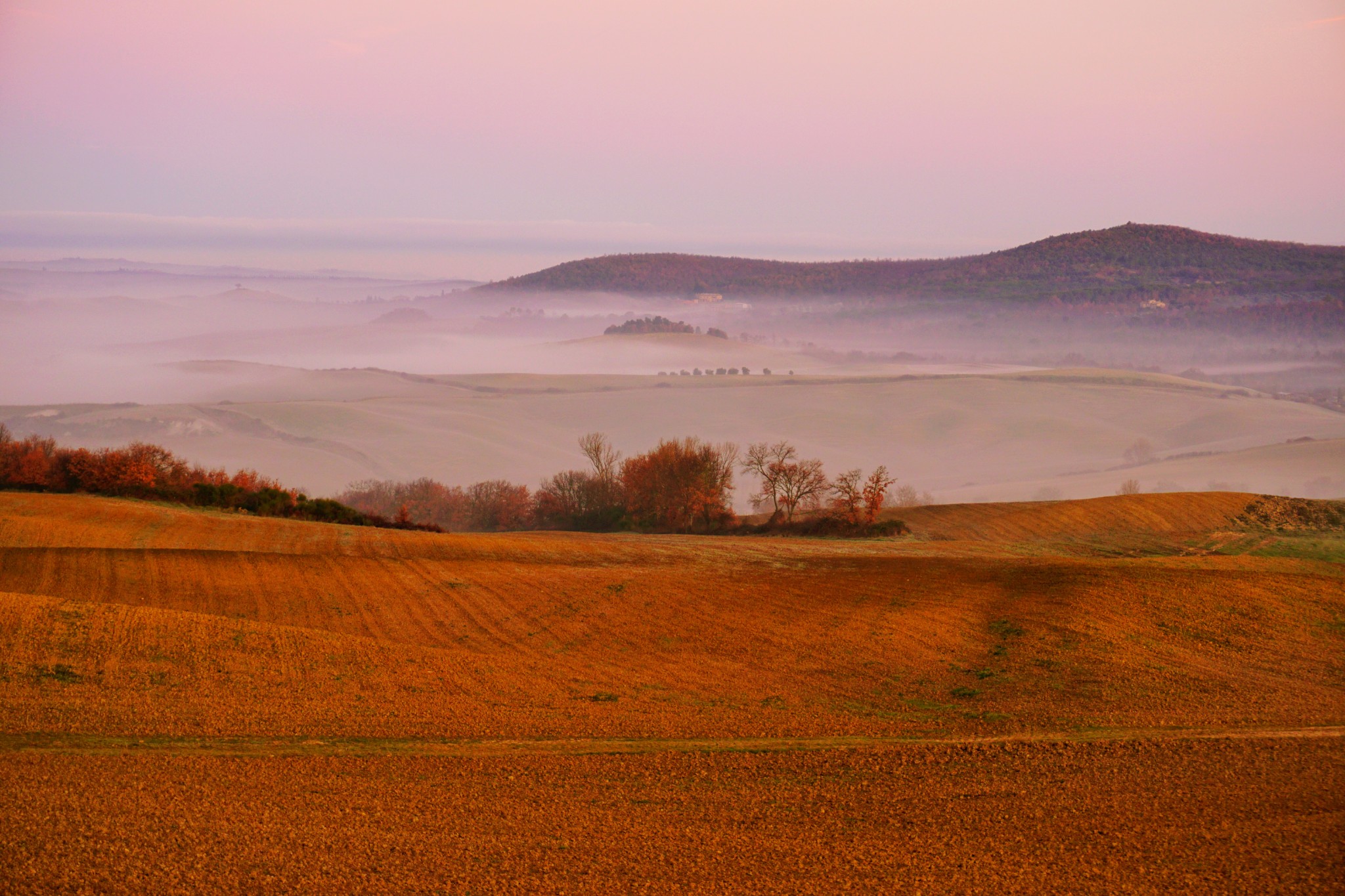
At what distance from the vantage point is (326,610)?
24938mm

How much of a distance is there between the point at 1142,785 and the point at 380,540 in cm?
2664

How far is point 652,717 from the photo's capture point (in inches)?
683

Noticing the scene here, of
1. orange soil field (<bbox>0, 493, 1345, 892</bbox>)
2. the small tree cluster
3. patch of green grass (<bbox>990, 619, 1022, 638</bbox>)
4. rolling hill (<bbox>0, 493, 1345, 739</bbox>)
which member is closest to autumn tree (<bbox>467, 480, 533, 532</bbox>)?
the small tree cluster

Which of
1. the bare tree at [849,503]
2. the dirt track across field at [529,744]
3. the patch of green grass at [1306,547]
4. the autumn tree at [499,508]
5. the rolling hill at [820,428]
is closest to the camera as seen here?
the dirt track across field at [529,744]

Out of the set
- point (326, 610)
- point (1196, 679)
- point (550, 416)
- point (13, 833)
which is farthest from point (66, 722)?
point (550, 416)

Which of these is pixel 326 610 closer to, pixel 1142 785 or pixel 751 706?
pixel 751 706

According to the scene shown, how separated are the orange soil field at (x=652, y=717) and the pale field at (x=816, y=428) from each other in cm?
7742

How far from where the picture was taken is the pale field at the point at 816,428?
4769 inches

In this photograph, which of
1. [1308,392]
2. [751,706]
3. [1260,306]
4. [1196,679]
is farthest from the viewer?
[1260,306]

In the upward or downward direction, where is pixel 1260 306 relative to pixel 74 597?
upward

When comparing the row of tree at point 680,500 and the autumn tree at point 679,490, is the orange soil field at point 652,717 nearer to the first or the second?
the row of tree at point 680,500

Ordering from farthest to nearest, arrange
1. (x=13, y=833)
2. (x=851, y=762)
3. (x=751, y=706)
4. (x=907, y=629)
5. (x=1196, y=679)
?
(x=907, y=629) < (x=1196, y=679) < (x=751, y=706) < (x=851, y=762) < (x=13, y=833)

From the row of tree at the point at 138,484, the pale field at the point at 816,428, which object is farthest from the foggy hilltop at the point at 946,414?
the row of tree at the point at 138,484

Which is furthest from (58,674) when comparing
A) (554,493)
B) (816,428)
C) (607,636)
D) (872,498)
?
(816,428)
